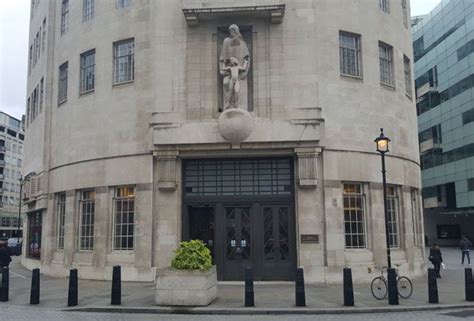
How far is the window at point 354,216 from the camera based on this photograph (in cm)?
1914

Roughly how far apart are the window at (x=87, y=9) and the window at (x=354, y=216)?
45.6ft

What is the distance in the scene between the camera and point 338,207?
18.7 meters

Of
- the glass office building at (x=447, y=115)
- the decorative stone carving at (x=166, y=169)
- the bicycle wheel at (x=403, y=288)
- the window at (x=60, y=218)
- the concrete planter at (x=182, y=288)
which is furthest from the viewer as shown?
the glass office building at (x=447, y=115)

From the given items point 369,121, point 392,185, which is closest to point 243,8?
point 369,121

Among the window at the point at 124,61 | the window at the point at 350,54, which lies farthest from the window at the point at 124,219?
the window at the point at 350,54

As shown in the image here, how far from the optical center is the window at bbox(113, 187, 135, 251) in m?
19.8

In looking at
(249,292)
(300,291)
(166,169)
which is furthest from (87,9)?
(300,291)

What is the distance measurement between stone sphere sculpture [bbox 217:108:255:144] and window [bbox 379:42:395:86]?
6.89 metres

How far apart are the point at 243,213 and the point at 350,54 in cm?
792

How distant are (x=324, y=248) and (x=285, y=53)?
7614 millimetres

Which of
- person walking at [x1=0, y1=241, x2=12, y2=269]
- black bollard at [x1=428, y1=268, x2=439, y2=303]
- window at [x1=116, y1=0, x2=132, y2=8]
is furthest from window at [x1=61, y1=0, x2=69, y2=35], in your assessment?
black bollard at [x1=428, y1=268, x2=439, y2=303]

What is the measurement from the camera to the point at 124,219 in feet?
65.6

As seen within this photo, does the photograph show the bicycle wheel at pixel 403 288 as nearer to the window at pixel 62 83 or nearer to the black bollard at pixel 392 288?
A: the black bollard at pixel 392 288

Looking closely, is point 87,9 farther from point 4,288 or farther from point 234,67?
point 4,288
